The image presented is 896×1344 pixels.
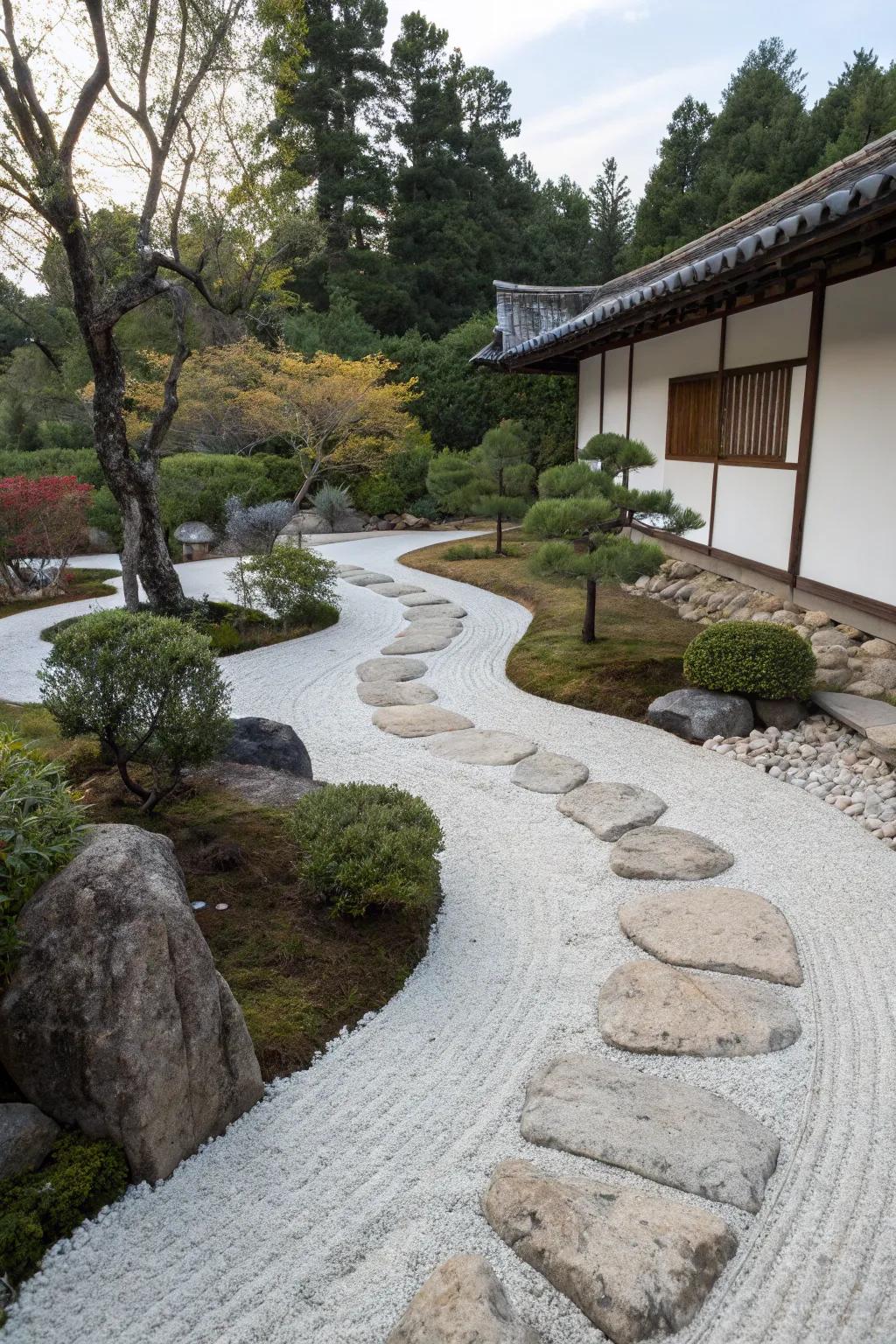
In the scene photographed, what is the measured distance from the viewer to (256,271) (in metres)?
10.3

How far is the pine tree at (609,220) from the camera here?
2988 centimetres

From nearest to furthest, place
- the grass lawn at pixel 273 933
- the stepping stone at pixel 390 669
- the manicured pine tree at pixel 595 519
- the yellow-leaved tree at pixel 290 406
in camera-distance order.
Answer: the grass lawn at pixel 273 933 → the manicured pine tree at pixel 595 519 → the stepping stone at pixel 390 669 → the yellow-leaved tree at pixel 290 406

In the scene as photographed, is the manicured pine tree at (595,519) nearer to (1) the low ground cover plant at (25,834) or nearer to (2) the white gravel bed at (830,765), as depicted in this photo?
(2) the white gravel bed at (830,765)

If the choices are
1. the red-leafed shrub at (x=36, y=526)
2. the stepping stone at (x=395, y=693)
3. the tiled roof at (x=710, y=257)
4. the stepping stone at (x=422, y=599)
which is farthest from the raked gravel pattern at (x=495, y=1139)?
the red-leafed shrub at (x=36, y=526)

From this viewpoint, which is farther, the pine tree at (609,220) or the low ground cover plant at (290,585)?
the pine tree at (609,220)

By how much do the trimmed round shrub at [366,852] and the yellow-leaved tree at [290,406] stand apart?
11.2 metres

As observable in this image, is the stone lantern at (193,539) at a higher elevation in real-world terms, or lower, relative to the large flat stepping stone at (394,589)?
higher

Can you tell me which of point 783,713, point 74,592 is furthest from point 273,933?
point 74,592

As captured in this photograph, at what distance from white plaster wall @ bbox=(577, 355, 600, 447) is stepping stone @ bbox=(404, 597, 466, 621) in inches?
159

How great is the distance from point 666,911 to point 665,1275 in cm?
181

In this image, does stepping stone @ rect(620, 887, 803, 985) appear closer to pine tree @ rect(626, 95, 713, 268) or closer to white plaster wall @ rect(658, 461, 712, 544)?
white plaster wall @ rect(658, 461, 712, 544)

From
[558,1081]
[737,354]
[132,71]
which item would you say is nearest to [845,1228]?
[558,1081]

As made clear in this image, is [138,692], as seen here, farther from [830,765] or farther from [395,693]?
[830,765]

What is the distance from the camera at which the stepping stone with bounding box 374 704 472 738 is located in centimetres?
616
